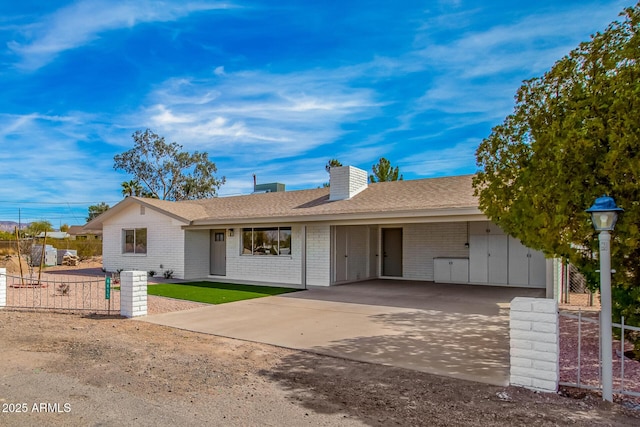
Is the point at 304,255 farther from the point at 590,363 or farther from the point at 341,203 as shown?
the point at 590,363

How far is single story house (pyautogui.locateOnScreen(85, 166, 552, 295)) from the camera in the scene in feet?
47.3

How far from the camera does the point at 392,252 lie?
18.0 m

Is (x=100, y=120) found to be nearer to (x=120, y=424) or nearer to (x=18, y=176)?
(x=18, y=176)

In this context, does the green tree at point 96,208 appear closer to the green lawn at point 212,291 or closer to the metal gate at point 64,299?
the metal gate at point 64,299

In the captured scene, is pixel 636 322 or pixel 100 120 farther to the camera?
pixel 100 120

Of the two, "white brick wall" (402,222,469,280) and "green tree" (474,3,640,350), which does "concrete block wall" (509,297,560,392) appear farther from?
"white brick wall" (402,222,469,280)

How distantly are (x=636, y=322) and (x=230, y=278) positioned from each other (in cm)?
1406

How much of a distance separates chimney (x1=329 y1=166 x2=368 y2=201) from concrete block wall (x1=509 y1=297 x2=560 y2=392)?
39.0 ft

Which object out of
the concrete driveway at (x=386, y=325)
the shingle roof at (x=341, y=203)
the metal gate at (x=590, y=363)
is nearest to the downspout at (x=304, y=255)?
the shingle roof at (x=341, y=203)

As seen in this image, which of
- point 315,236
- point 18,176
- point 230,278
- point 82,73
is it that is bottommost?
point 230,278

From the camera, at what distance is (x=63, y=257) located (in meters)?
27.4

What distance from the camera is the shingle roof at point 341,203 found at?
42.5ft

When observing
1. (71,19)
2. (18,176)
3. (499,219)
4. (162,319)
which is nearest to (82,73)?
(71,19)

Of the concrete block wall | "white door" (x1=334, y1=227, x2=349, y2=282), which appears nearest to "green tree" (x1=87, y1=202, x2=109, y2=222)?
"white door" (x1=334, y1=227, x2=349, y2=282)
